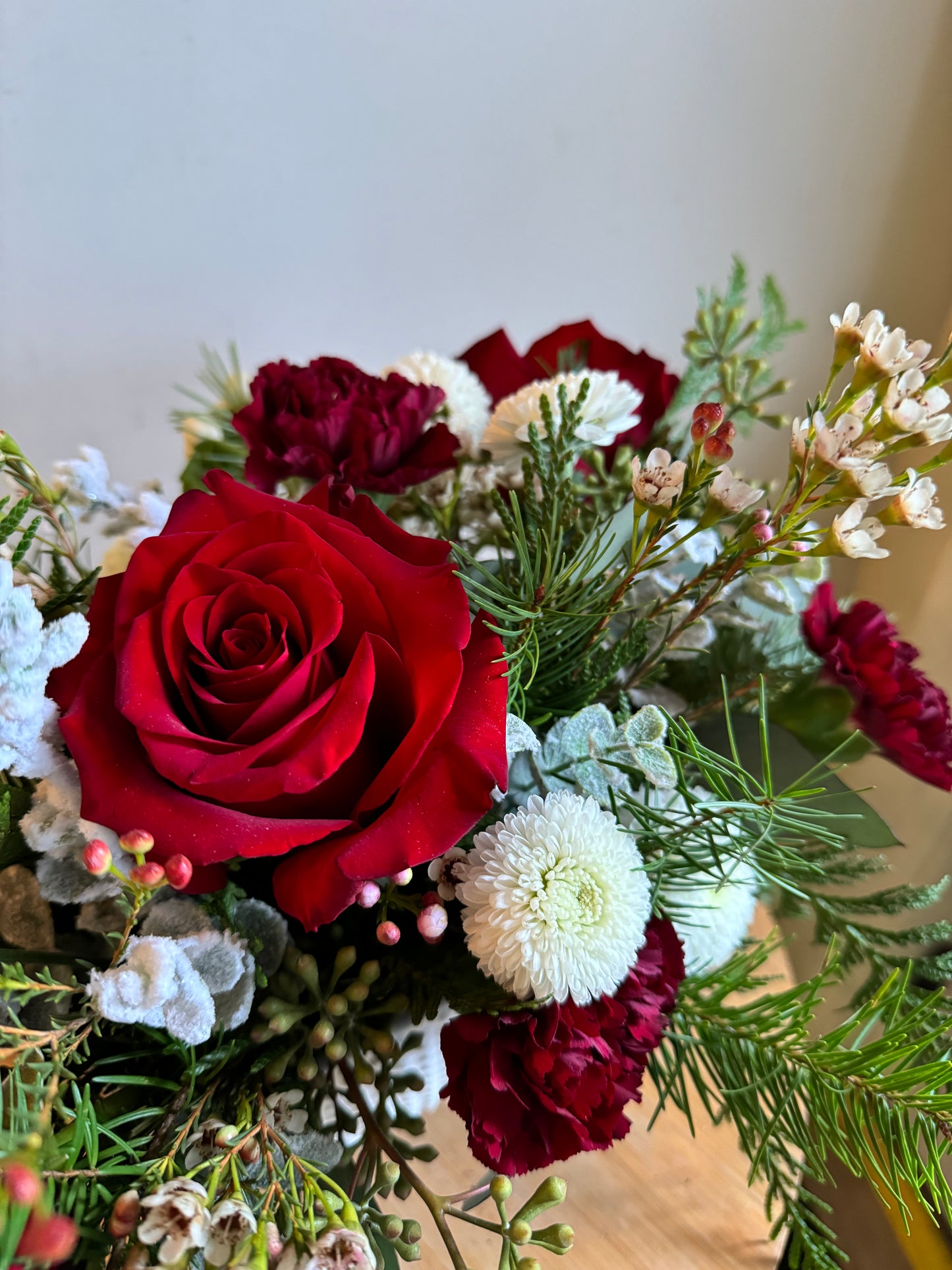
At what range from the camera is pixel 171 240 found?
73 centimetres

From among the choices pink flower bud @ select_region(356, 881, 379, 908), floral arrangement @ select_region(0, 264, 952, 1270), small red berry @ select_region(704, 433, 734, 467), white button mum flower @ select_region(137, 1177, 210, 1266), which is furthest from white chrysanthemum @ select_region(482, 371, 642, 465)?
white button mum flower @ select_region(137, 1177, 210, 1266)

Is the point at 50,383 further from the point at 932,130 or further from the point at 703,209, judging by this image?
the point at 932,130

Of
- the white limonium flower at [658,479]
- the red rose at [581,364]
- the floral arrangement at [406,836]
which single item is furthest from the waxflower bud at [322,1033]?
the red rose at [581,364]

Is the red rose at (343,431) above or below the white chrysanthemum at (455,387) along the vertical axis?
below

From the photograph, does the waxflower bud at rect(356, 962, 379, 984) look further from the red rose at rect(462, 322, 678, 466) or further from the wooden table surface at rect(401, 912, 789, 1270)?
the red rose at rect(462, 322, 678, 466)

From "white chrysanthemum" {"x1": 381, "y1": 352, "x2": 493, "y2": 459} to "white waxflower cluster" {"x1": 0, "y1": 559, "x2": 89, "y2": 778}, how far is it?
29cm

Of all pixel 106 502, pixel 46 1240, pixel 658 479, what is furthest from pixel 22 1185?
pixel 106 502

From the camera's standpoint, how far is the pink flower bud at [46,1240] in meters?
0.18

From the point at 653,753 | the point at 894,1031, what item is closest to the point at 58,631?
the point at 653,753

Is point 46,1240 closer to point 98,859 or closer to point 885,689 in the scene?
point 98,859

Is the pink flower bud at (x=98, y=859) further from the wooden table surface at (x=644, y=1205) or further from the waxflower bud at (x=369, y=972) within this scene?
the wooden table surface at (x=644, y=1205)

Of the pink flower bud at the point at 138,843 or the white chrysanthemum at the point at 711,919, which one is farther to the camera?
the white chrysanthemum at the point at 711,919

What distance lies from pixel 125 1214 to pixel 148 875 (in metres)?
0.11

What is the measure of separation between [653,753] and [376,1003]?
6.8 inches
